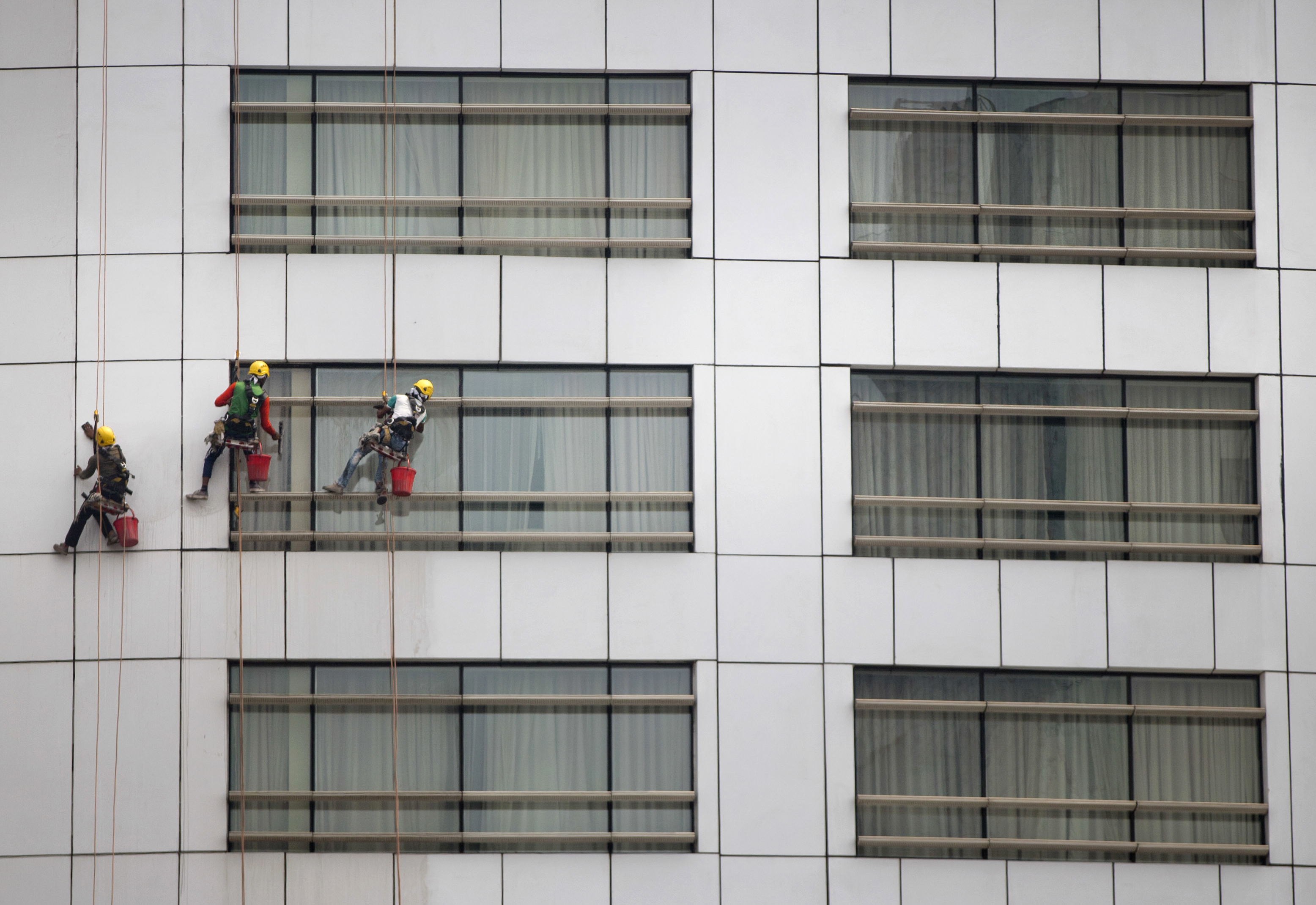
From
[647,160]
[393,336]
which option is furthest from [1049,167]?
[393,336]

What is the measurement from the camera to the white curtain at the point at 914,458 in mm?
14906

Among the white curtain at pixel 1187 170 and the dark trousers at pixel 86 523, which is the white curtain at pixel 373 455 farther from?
the white curtain at pixel 1187 170

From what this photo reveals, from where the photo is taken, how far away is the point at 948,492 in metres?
15.0

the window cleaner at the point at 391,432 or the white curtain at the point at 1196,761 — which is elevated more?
the window cleaner at the point at 391,432

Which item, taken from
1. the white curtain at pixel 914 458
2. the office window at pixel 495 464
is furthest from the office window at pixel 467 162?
the white curtain at pixel 914 458

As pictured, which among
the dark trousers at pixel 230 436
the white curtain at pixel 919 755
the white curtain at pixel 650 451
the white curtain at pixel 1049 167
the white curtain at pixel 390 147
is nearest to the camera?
the dark trousers at pixel 230 436

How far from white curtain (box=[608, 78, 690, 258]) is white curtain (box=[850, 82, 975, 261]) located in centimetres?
228

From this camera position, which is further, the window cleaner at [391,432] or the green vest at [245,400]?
the window cleaner at [391,432]

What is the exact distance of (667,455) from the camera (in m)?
14.9

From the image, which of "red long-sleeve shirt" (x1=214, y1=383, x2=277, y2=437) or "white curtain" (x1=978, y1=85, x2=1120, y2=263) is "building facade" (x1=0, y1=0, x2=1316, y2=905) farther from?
"red long-sleeve shirt" (x1=214, y1=383, x2=277, y2=437)

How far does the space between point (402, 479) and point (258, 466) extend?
71.3 inches

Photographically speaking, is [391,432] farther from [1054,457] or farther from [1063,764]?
[1063,764]

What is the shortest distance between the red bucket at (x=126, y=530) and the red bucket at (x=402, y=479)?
10.5 ft

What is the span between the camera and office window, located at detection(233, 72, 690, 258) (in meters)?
14.9
